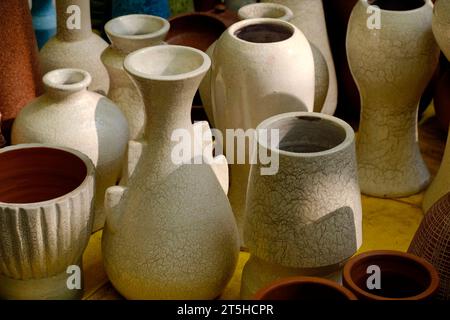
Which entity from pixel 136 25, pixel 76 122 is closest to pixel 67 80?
pixel 76 122

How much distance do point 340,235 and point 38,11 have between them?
0.78 m

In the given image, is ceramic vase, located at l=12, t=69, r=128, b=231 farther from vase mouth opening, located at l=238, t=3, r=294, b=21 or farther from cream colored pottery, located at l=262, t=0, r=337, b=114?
cream colored pottery, located at l=262, t=0, r=337, b=114

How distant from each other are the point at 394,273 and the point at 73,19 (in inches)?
24.5

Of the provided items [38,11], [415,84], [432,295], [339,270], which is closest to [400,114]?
[415,84]

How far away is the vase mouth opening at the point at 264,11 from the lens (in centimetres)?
137

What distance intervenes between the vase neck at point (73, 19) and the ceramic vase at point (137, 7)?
0.55 feet

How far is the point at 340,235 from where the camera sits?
1100 mm

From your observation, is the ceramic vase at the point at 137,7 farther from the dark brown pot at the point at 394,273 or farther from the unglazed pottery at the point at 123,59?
the dark brown pot at the point at 394,273

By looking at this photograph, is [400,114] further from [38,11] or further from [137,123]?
[38,11]

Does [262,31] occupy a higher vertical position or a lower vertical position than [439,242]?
higher

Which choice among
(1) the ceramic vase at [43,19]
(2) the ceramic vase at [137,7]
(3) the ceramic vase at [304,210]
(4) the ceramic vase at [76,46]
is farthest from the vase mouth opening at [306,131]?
(1) the ceramic vase at [43,19]

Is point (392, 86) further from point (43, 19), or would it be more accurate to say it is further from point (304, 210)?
point (43, 19)

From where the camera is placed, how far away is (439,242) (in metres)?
1.08

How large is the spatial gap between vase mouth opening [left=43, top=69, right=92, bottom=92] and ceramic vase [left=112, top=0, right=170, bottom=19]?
0.32 meters
